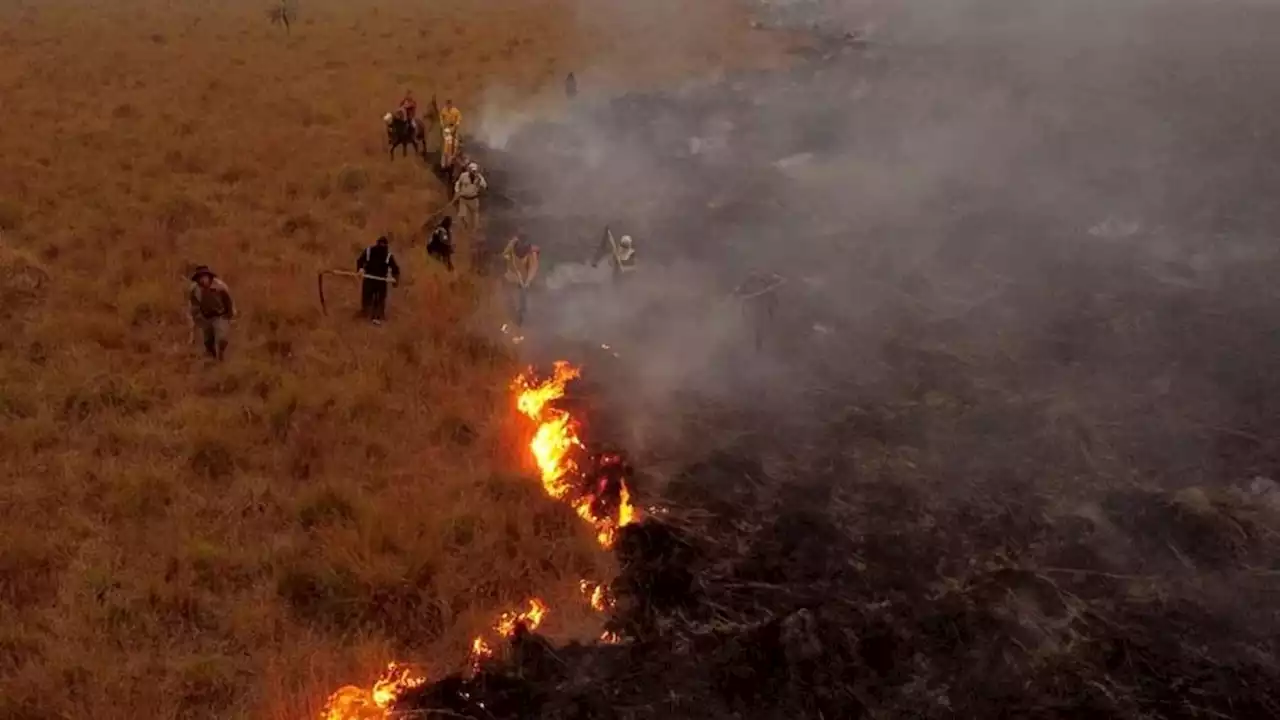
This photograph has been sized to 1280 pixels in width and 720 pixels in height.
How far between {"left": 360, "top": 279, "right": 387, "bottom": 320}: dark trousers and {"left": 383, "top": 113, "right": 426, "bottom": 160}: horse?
7.93 meters

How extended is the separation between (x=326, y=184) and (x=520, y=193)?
384 cm

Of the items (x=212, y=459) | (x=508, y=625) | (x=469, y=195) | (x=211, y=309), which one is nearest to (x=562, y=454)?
(x=508, y=625)

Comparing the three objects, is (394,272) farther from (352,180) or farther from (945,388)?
(945,388)

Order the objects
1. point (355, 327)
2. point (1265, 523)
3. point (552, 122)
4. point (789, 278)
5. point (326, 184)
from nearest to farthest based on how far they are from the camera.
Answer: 1. point (1265, 523)
2. point (355, 327)
3. point (789, 278)
4. point (326, 184)
5. point (552, 122)

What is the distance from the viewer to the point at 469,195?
55.4ft

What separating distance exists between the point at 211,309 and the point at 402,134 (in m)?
9.88

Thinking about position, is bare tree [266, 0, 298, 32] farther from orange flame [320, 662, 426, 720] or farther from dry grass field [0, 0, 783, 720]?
orange flame [320, 662, 426, 720]

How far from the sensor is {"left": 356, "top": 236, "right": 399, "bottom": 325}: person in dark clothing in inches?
517

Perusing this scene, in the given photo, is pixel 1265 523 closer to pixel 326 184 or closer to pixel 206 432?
pixel 206 432

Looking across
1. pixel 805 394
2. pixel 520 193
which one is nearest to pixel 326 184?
pixel 520 193

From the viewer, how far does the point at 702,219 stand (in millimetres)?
18375

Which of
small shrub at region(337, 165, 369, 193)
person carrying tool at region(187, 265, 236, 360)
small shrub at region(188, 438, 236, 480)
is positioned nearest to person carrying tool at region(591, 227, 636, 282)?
small shrub at region(337, 165, 369, 193)

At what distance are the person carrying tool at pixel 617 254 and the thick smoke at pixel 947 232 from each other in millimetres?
290

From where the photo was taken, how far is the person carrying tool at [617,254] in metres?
15.3
